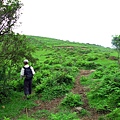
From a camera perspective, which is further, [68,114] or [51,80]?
[51,80]

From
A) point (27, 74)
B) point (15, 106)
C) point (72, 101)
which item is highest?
point (27, 74)

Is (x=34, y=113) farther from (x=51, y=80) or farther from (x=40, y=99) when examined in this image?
(x=51, y=80)

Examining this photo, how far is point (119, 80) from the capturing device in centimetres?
1286

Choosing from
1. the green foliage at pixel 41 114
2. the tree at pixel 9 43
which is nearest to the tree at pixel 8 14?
the tree at pixel 9 43

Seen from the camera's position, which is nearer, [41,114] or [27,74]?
[41,114]

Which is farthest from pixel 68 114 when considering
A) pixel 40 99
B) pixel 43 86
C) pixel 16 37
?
pixel 16 37

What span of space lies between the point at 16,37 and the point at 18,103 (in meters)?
3.45

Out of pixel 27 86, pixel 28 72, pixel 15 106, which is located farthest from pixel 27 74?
pixel 15 106

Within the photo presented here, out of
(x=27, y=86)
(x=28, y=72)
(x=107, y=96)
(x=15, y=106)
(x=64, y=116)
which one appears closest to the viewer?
(x=64, y=116)

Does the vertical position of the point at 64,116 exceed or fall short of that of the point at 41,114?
it exceeds it

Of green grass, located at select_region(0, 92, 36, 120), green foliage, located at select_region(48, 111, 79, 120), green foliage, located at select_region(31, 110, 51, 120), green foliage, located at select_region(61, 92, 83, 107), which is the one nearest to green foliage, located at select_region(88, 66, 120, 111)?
green foliage, located at select_region(61, 92, 83, 107)

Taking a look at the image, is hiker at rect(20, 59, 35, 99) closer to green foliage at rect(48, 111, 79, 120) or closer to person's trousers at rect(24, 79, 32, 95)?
person's trousers at rect(24, 79, 32, 95)

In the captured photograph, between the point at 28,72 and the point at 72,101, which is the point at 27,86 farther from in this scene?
the point at 72,101

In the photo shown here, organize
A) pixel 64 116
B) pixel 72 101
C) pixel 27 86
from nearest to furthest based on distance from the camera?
pixel 64 116, pixel 72 101, pixel 27 86
